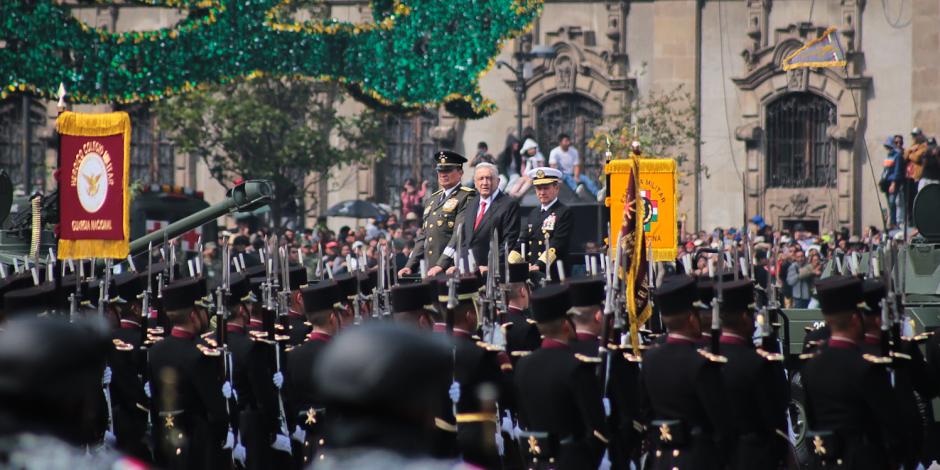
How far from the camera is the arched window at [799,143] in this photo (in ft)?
117

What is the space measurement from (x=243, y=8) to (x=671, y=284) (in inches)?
572

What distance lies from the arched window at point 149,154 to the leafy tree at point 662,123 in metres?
10.8

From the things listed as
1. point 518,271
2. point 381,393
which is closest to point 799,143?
point 518,271

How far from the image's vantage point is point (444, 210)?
45.5 ft

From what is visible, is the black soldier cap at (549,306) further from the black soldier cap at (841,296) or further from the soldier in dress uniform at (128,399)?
the soldier in dress uniform at (128,399)

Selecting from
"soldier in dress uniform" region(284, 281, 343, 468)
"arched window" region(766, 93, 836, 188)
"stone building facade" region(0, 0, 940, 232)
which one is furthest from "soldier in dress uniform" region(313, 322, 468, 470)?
"arched window" region(766, 93, 836, 188)

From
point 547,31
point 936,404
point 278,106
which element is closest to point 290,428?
point 936,404

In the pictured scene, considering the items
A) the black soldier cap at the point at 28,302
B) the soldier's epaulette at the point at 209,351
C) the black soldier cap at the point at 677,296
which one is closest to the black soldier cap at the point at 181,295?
the soldier's epaulette at the point at 209,351

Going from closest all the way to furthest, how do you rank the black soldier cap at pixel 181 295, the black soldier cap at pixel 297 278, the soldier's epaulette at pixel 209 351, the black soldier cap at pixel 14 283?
the soldier's epaulette at pixel 209 351 < the black soldier cap at pixel 181 295 < the black soldier cap at pixel 14 283 < the black soldier cap at pixel 297 278

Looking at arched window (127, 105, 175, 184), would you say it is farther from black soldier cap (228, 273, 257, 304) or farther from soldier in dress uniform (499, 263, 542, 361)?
soldier in dress uniform (499, 263, 542, 361)

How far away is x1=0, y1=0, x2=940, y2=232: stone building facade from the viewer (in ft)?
112

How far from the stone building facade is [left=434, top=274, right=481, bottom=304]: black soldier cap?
2223 centimetres

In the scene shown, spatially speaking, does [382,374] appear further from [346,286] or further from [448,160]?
[448,160]

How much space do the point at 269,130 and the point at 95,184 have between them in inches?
832
